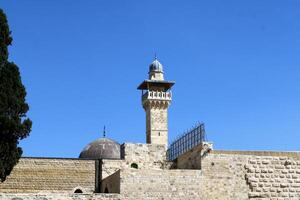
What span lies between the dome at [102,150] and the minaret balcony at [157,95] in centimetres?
848

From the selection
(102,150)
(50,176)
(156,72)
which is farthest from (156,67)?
(50,176)

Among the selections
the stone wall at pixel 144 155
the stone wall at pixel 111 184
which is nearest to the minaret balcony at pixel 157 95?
the stone wall at pixel 144 155

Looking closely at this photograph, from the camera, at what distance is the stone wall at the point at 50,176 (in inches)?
979

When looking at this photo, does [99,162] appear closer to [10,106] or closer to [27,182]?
[27,182]

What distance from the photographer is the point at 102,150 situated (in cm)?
3105

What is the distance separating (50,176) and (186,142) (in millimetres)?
5282

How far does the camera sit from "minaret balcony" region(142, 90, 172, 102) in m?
40.1

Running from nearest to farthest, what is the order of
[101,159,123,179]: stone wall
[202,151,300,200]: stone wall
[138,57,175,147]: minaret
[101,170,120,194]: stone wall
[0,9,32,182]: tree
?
[0,9,32,182]: tree
[101,170,120,194]: stone wall
[202,151,300,200]: stone wall
[101,159,123,179]: stone wall
[138,57,175,147]: minaret

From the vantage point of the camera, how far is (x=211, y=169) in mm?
23297

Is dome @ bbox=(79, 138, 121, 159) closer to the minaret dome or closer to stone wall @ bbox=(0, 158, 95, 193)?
stone wall @ bbox=(0, 158, 95, 193)

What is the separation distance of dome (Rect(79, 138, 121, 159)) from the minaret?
758 centimetres

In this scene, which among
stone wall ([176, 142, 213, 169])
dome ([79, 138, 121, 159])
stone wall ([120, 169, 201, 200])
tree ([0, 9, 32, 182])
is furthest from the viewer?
dome ([79, 138, 121, 159])

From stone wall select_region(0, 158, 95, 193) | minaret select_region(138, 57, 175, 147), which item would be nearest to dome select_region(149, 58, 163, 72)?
minaret select_region(138, 57, 175, 147)

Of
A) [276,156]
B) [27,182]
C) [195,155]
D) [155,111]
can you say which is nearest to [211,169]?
[195,155]
